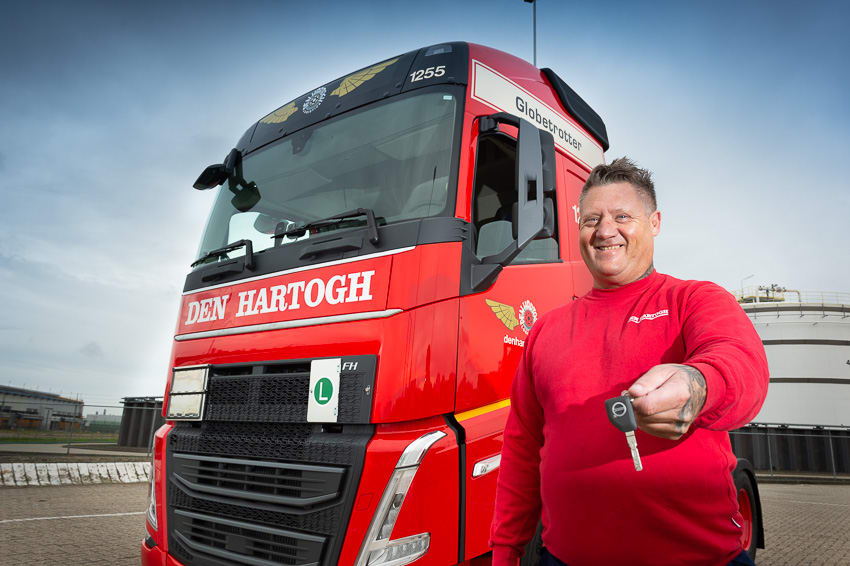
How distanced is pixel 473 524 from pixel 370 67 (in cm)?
264

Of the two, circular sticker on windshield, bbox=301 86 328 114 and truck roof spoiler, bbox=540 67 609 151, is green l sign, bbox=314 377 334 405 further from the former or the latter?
truck roof spoiler, bbox=540 67 609 151

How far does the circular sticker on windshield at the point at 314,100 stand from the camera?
3520 millimetres

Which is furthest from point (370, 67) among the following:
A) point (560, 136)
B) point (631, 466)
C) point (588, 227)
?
point (631, 466)

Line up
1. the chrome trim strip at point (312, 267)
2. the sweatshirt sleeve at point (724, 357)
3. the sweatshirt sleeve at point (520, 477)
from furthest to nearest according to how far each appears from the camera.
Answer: the chrome trim strip at point (312, 267)
the sweatshirt sleeve at point (520, 477)
the sweatshirt sleeve at point (724, 357)

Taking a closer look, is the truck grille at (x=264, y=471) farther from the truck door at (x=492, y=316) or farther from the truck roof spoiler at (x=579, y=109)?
the truck roof spoiler at (x=579, y=109)

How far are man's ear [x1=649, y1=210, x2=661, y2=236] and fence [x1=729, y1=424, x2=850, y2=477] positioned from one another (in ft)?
67.2

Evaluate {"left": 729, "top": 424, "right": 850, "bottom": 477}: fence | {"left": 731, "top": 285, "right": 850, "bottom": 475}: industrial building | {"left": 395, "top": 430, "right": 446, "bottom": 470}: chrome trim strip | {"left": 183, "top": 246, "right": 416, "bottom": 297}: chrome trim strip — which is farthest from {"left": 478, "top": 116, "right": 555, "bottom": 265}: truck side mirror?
{"left": 731, "top": 285, "right": 850, "bottom": 475}: industrial building

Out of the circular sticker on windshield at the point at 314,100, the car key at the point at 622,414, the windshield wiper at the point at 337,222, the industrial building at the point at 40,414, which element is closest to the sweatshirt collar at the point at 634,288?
the car key at the point at 622,414

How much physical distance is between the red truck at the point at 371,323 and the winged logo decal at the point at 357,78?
0.6 inches

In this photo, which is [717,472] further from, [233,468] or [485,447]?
[233,468]

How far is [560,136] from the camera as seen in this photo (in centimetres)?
365

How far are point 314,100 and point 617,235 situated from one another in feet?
8.29

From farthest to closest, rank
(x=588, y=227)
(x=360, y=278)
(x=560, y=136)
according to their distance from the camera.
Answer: (x=560, y=136), (x=360, y=278), (x=588, y=227)

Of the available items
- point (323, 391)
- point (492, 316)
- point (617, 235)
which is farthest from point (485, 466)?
point (617, 235)
